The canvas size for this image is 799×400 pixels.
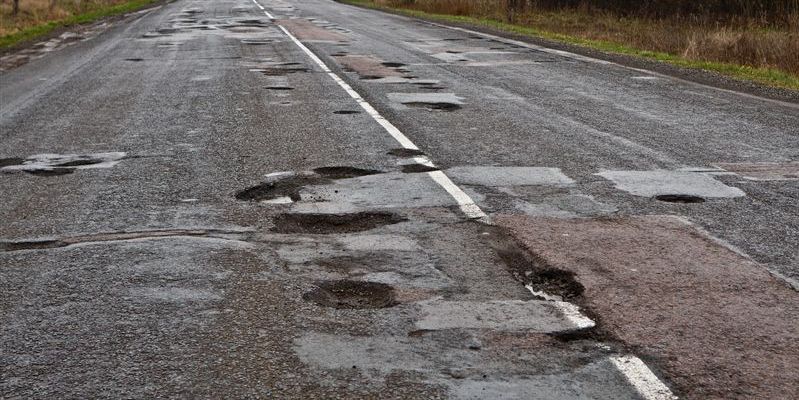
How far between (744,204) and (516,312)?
2758mm

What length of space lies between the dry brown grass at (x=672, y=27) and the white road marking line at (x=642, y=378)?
509 inches

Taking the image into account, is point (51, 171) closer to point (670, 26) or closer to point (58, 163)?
point (58, 163)

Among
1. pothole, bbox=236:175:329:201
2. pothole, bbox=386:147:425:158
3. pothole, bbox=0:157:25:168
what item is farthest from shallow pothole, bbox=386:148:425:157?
pothole, bbox=0:157:25:168

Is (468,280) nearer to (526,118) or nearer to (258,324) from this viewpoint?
(258,324)

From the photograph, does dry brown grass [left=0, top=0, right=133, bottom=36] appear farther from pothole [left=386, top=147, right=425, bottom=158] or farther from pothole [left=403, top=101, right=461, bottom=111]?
pothole [left=386, top=147, right=425, bottom=158]

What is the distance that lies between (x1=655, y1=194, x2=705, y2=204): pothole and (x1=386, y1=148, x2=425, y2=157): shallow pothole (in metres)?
2.31

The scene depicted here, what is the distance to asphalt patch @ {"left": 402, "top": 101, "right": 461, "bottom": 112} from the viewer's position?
10930mm

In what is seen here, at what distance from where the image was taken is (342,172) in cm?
748

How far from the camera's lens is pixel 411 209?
632cm

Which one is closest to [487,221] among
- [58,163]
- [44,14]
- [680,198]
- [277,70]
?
[680,198]

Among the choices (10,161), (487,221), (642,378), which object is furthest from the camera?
(10,161)

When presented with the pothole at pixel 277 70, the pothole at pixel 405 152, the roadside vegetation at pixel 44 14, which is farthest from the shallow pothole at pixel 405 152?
the roadside vegetation at pixel 44 14

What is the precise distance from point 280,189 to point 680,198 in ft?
9.46

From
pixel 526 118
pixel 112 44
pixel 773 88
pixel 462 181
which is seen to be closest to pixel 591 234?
pixel 462 181
